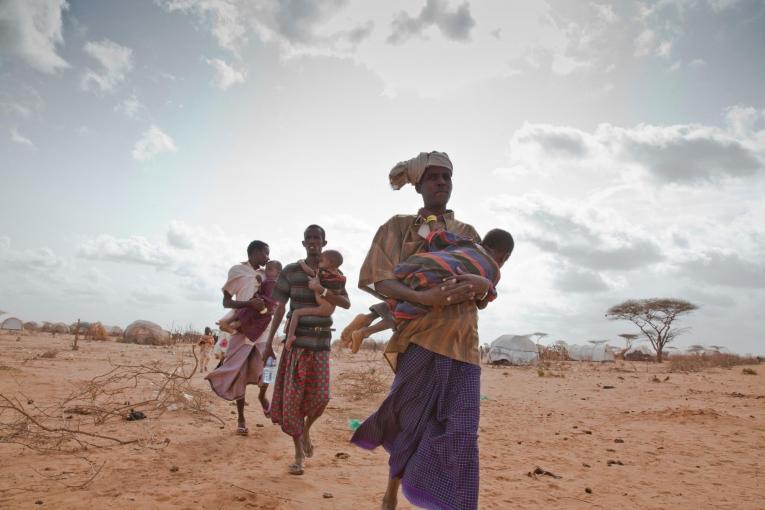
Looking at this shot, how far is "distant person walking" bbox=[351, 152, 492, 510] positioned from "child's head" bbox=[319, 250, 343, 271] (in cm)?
166

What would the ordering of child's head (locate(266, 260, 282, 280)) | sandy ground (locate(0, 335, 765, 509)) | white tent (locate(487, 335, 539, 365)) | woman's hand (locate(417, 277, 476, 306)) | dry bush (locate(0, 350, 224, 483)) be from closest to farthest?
woman's hand (locate(417, 277, 476, 306))
sandy ground (locate(0, 335, 765, 509))
dry bush (locate(0, 350, 224, 483))
child's head (locate(266, 260, 282, 280))
white tent (locate(487, 335, 539, 365))

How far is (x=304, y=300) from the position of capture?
4273mm

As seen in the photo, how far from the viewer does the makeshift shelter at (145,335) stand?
29281 millimetres

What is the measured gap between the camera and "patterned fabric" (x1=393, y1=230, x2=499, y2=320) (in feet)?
7.21

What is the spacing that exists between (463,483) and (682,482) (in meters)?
2.99

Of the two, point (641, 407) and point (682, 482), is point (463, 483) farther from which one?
point (641, 407)

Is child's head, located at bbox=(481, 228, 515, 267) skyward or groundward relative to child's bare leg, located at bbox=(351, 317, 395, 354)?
skyward

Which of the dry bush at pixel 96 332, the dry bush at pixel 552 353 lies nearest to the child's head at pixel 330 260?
the dry bush at pixel 552 353

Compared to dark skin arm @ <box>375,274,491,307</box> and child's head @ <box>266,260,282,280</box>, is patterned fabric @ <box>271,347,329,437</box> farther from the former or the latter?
dark skin arm @ <box>375,274,491,307</box>

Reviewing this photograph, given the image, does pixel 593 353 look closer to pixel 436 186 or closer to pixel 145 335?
pixel 145 335

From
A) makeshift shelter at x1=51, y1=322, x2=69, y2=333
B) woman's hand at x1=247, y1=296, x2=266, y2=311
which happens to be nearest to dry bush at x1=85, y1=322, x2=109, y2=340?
makeshift shelter at x1=51, y1=322, x2=69, y2=333

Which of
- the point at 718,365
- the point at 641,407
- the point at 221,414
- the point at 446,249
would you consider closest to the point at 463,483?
the point at 446,249

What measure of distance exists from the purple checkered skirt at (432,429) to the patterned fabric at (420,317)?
87 mm

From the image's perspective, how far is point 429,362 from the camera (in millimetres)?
2418
